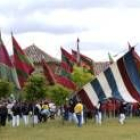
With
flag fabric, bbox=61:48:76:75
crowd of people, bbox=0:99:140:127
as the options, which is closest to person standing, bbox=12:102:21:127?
crowd of people, bbox=0:99:140:127

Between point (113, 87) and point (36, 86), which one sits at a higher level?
point (36, 86)

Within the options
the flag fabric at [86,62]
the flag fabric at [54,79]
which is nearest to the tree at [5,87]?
the flag fabric at [54,79]

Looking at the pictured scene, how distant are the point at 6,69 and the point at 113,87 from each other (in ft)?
30.0

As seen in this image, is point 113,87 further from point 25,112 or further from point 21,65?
point 21,65

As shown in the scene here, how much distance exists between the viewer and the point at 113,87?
120 feet

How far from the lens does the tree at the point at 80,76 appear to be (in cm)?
A: 5588

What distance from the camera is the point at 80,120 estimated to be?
35688 millimetres

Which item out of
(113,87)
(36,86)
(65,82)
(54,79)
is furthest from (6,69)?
(113,87)

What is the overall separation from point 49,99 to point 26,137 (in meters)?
18.5

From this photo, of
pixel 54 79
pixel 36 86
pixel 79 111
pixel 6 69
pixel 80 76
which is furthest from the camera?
pixel 80 76

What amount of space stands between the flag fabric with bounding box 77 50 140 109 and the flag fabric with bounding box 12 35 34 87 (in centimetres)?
686

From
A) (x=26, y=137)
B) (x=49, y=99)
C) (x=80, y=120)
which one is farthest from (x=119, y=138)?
(x=49, y=99)

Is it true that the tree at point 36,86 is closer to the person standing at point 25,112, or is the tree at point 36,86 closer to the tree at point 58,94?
the person standing at point 25,112

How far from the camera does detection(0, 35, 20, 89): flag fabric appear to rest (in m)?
42.8
